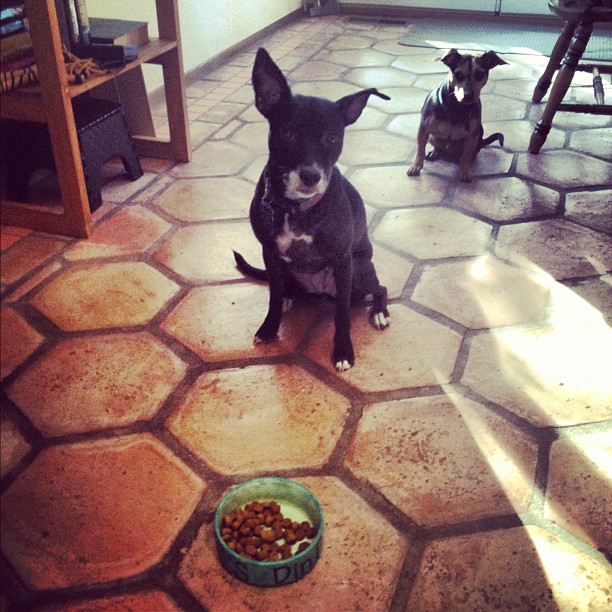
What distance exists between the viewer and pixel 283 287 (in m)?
1.94

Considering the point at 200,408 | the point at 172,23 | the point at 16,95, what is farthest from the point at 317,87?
the point at 200,408

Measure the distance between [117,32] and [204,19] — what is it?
185 cm

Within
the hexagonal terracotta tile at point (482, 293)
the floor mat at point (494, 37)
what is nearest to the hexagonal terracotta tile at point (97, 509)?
the hexagonal terracotta tile at point (482, 293)

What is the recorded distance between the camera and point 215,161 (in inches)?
119

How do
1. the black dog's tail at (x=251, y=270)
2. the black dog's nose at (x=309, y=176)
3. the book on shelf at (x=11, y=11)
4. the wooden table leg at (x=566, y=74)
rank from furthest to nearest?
the wooden table leg at (x=566, y=74)
the black dog's tail at (x=251, y=270)
the black dog's nose at (x=309, y=176)
the book on shelf at (x=11, y=11)

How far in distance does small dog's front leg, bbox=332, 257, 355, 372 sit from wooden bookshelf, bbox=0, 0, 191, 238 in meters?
0.85

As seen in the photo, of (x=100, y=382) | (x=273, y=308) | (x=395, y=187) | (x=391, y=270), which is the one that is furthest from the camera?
(x=395, y=187)

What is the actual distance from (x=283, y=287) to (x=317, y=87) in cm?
245

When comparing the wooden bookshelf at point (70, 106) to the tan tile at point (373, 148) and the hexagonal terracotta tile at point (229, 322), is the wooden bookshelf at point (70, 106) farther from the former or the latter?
the tan tile at point (373, 148)

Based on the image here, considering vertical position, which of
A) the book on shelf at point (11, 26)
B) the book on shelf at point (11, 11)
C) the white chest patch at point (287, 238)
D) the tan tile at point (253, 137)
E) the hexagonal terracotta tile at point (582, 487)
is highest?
the book on shelf at point (11, 11)

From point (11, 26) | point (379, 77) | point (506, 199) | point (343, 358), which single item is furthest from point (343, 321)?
point (379, 77)

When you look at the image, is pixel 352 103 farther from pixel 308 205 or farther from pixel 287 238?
pixel 287 238

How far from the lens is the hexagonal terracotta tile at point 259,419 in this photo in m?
1.50

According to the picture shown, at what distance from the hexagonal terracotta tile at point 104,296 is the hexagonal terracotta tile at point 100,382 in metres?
0.10
